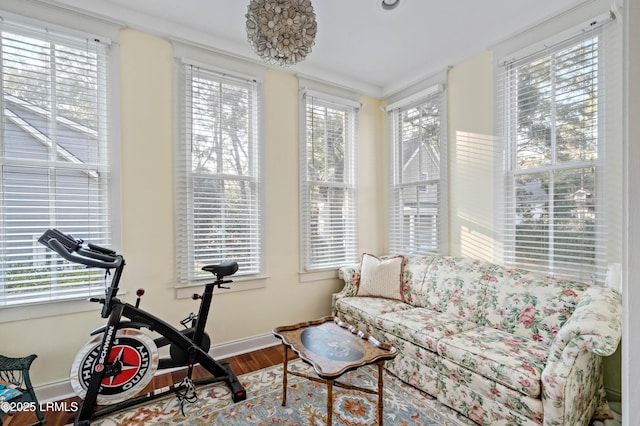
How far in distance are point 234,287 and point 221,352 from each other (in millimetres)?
621

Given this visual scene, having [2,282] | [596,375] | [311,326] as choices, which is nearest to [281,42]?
[311,326]

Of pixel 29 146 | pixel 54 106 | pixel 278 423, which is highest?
pixel 54 106

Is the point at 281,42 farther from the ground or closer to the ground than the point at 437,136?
farther from the ground

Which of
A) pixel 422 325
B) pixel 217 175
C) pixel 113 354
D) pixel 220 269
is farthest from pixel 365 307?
pixel 113 354

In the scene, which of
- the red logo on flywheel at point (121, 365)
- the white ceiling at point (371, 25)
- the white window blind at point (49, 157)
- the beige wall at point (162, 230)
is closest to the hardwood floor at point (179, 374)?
the beige wall at point (162, 230)

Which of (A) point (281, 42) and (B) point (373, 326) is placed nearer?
(A) point (281, 42)

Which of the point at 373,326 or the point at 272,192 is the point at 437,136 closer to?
the point at 272,192

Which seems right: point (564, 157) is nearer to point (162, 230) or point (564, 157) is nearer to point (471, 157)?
point (471, 157)

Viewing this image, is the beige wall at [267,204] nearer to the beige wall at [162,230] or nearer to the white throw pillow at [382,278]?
the beige wall at [162,230]

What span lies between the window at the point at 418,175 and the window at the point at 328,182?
0.54m

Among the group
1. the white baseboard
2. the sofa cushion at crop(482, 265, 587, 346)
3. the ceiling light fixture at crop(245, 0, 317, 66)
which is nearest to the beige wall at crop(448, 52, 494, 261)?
the sofa cushion at crop(482, 265, 587, 346)

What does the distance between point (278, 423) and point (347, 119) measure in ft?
10.5

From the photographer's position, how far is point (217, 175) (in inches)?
117

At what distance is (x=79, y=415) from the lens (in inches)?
75.4
